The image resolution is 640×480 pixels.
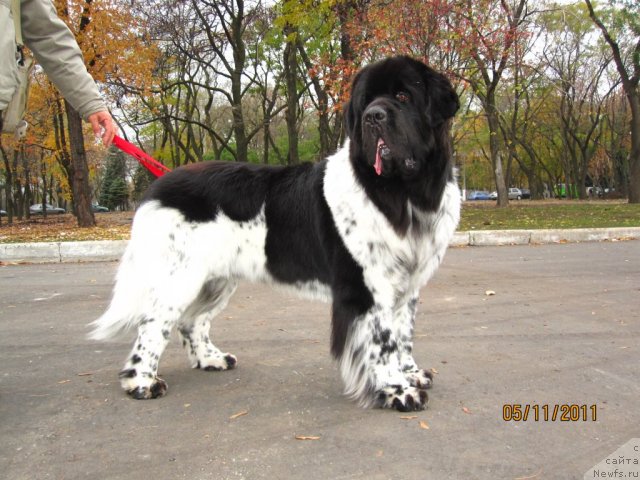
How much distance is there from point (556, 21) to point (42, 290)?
92.5 feet

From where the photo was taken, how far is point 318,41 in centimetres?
2275

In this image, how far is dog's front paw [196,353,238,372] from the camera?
3625mm

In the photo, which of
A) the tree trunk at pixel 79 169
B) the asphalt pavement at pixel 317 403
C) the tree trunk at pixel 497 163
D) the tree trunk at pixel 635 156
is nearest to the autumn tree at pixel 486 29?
the tree trunk at pixel 497 163

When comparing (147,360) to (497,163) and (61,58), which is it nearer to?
(61,58)

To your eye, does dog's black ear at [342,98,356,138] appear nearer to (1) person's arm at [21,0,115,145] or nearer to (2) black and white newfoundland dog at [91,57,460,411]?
(2) black and white newfoundland dog at [91,57,460,411]

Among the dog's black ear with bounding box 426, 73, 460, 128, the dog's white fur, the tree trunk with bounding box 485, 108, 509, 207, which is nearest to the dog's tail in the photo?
the dog's white fur

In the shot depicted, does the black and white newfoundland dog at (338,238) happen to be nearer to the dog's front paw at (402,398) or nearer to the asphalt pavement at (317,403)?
the dog's front paw at (402,398)

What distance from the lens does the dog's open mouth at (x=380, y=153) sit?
Result: 2.77m

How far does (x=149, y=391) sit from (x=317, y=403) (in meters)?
0.98

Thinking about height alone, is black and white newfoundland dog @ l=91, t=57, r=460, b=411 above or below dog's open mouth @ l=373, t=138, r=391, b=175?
below

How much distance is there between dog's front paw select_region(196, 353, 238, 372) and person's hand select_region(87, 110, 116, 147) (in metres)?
1.56

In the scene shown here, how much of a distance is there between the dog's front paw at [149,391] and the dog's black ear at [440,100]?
2160 millimetres
